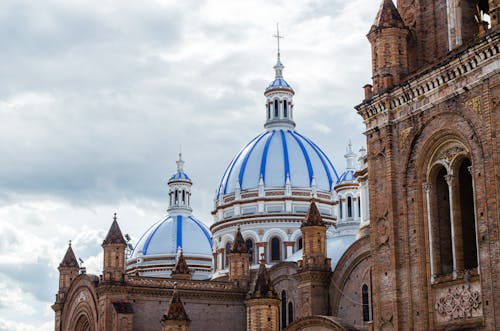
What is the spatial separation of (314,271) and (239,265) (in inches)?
323

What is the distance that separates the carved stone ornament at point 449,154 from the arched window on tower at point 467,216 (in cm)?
40

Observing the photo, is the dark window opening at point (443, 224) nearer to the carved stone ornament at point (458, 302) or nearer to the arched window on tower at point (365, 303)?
the carved stone ornament at point (458, 302)

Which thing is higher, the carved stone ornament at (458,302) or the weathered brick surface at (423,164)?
the weathered brick surface at (423,164)

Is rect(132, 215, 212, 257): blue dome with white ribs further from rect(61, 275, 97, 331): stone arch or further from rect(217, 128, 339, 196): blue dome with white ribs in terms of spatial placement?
rect(61, 275, 97, 331): stone arch

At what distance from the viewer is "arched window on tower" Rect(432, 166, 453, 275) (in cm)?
2592

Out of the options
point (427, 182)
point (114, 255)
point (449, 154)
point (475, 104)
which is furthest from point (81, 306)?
point (475, 104)

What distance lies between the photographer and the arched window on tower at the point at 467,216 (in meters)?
25.5

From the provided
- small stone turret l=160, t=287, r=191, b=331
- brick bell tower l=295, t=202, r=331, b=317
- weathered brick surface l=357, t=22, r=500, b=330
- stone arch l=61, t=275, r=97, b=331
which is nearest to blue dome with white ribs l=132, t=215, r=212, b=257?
stone arch l=61, t=275, r=97, b=331

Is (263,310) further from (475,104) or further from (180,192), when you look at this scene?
(180,192)

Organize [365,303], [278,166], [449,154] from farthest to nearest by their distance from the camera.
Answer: [278,166]
[365,303]
[449,154]

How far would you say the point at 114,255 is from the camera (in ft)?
155

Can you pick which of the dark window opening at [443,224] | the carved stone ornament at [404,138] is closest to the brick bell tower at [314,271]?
the carved stone ornament at [404,138]

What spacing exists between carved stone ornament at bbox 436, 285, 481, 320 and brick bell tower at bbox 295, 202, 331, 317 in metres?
18.9

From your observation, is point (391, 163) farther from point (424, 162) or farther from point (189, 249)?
point (189, 249)
